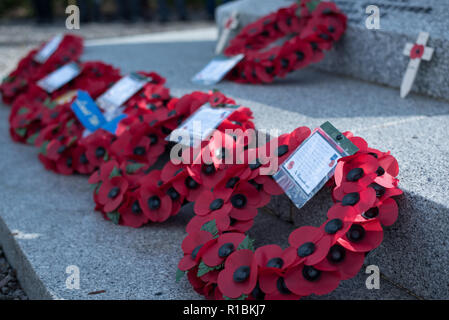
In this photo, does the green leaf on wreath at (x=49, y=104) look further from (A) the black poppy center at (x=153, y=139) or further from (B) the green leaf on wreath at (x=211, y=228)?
(B) the green leaf on wreath at (x=211, y=228)

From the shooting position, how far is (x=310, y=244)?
60.3 inches

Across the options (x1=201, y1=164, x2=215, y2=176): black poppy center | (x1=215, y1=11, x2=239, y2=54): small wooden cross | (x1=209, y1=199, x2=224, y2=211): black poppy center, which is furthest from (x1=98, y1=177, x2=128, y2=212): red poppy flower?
(x1=215, y1=11, x2=239, y2=54): small wooden cross

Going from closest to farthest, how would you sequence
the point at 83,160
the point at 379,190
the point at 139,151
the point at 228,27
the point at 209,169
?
the point at 379,190 < the point at 209,169 < the point at 139,151 < the point at 83,160 < the point at 228,27

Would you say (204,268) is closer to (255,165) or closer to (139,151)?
(255,165)

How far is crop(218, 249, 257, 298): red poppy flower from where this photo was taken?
1519mm

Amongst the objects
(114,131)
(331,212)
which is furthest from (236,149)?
(114,131)

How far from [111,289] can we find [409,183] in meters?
1.07

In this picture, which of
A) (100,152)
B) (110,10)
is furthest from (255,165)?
(110,10)

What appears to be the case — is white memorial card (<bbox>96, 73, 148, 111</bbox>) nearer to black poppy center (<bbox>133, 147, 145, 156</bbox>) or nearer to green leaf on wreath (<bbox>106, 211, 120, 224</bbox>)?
black poppy center (<bbox>133, 147, 145, 156</bbox>)

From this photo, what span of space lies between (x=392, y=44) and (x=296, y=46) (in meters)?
0.55

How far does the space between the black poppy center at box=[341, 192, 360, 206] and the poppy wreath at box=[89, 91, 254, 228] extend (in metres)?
0.62

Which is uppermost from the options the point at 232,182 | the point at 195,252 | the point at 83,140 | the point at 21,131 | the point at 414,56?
the point at 414,56

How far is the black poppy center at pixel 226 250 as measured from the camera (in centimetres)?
163

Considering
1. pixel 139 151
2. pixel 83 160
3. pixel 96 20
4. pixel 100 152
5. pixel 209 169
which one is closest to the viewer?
pixel 209 169
